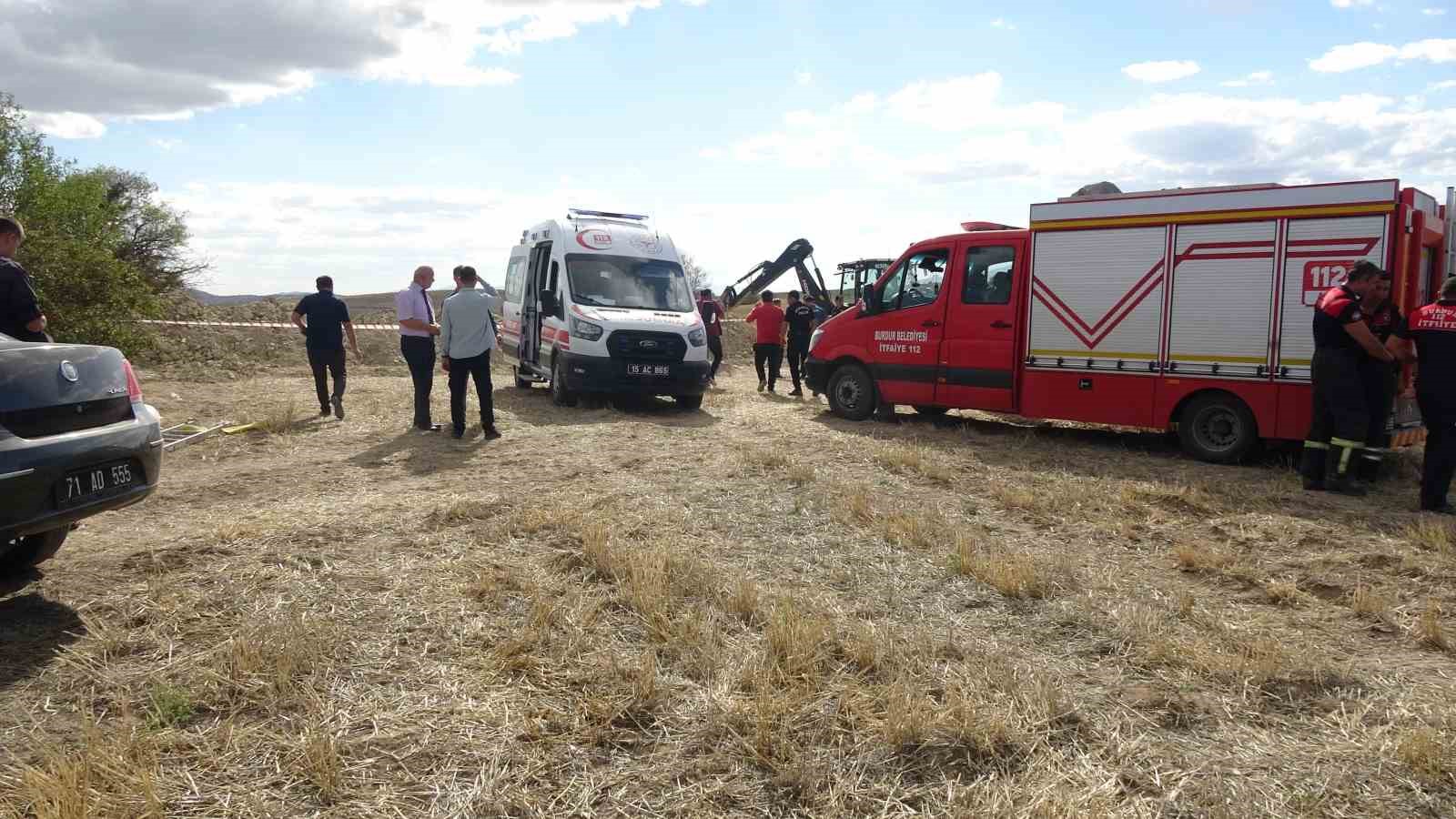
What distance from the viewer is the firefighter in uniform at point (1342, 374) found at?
742 cm

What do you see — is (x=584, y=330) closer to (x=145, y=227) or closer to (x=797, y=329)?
(x=797, y=329)

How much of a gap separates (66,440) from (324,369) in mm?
7623

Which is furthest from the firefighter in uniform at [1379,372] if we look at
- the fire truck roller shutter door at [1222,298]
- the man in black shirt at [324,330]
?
the man in black shirt at [324,330]

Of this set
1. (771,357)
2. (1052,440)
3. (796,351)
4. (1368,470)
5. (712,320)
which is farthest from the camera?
(771,357)


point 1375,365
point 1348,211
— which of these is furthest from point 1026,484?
point 1348,211

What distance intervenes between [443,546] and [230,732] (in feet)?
7.90

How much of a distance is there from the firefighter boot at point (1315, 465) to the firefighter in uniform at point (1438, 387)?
69 cm

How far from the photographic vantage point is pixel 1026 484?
26.4 ft

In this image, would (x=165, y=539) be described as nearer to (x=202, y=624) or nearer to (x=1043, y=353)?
(x=202, y=624)

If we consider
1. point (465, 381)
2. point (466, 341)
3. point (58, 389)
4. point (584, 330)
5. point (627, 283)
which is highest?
point (627, 283)

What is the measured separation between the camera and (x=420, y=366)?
33.8ft

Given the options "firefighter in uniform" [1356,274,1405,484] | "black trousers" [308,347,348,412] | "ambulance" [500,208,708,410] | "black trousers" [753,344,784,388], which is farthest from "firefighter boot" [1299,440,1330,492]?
"black trousers" [308,347,348,412]

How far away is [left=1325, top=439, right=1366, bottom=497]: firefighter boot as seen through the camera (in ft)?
25.0

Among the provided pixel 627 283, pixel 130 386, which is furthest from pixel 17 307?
pixel 627 283
